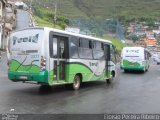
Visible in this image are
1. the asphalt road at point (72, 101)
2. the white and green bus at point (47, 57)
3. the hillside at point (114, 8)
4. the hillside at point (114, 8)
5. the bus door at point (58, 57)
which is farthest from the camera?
the hillside at point (114, 8)

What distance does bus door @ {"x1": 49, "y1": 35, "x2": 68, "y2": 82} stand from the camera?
1516 centimetres

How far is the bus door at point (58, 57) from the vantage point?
15.2 m

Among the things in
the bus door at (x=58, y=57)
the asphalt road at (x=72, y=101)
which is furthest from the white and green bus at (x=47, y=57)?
the asphalt road at (x=72, y=101)

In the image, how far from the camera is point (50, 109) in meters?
11.4

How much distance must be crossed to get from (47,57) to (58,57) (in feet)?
3.08

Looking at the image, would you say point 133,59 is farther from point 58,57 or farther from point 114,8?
point 114,8

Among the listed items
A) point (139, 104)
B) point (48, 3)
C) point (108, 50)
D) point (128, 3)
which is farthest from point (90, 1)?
point (139, 104)

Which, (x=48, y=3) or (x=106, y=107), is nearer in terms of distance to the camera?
(x=106, y=107)

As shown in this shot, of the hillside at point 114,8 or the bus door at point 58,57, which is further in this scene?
the hillside at point 114,8

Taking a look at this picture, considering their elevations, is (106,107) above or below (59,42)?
below

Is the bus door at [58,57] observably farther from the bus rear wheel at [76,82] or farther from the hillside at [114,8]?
the hillside at [114,8]

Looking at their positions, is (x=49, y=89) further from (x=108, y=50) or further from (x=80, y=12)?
(x=80, y=12)

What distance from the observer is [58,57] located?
15.7 meters

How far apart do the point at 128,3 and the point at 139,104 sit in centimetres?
12621
